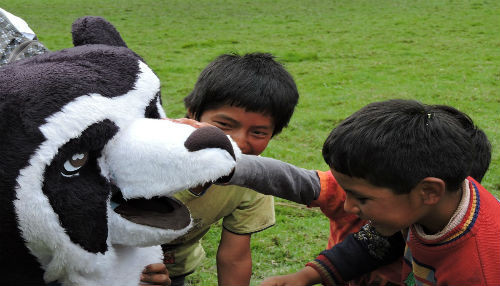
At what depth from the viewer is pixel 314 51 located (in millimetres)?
7711

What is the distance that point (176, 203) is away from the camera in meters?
1.29

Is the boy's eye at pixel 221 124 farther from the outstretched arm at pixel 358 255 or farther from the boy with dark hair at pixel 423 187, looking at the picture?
the outstretched arm at pixel 358 255

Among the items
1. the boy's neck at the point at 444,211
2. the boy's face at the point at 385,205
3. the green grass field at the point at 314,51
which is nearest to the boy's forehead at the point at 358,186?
the boy's face at the point at 385,205

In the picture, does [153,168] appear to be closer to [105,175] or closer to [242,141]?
[105,175]

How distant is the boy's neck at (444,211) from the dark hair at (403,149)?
0.10 feet

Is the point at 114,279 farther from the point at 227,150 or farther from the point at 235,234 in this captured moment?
the point at 235,234

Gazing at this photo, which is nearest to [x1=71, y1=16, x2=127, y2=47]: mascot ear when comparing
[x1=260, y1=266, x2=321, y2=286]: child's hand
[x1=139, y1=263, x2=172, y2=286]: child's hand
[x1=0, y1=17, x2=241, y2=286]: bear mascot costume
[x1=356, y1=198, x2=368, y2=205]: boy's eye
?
[x1=0, y1=17, x2=241, y2=286]: bear mascot costume

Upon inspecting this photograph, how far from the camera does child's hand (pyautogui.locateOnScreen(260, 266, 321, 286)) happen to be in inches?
76.9

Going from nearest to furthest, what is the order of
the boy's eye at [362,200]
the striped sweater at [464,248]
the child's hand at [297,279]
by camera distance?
the striped sweater at [464,248] < the boy's eye at [362,200] < the child's hand at [297,279]

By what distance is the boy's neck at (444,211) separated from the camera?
161 centimetres

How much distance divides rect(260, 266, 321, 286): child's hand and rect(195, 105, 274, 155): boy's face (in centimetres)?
43

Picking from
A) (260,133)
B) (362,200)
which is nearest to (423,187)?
(362,200)

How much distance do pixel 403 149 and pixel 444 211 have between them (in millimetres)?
207

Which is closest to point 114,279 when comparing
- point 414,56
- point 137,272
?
point 137,272
